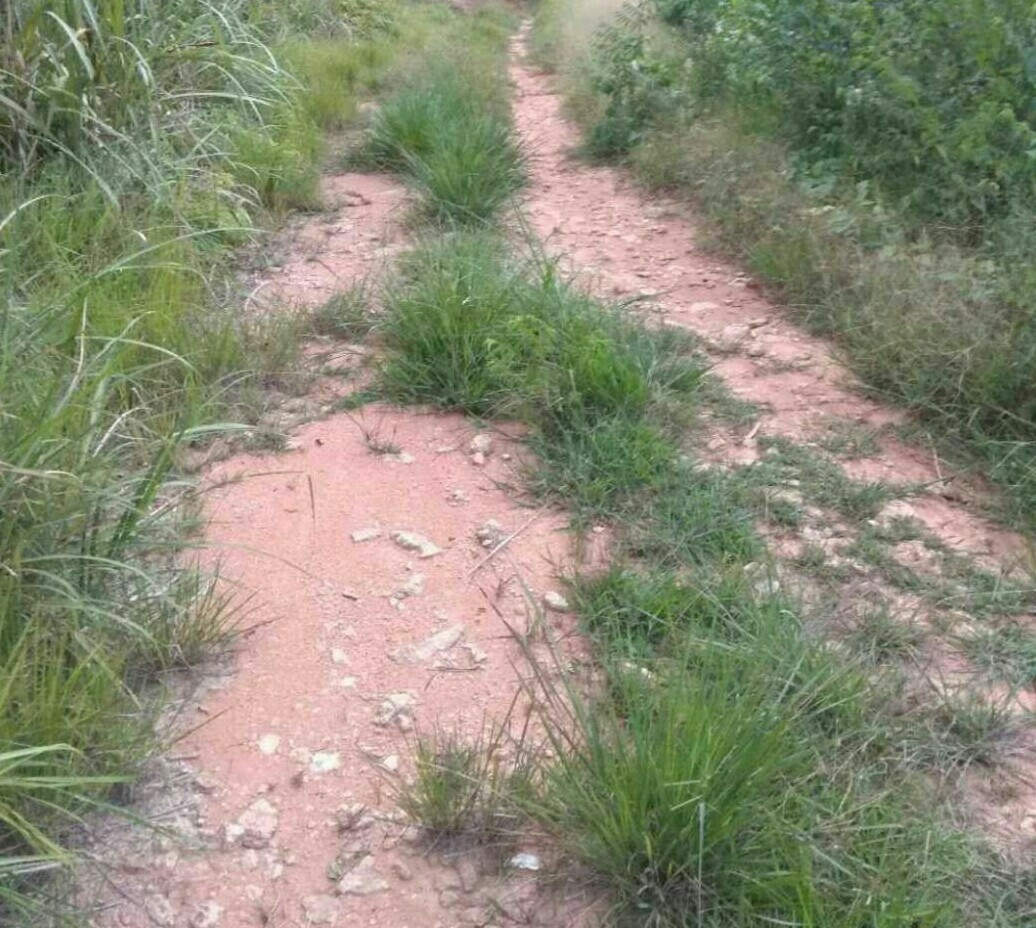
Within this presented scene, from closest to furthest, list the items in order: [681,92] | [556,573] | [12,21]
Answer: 1. [556,573]
2. [12,21]
3. [681,92]

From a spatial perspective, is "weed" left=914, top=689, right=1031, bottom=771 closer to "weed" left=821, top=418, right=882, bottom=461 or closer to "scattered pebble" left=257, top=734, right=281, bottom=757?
"weed" left=821, top=418, right=882, bottom=461

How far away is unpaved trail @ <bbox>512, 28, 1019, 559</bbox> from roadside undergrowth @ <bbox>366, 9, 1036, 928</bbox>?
0.51ft

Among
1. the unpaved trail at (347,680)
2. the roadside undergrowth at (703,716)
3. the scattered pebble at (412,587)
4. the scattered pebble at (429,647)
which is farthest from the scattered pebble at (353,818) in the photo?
the scattered pebble at (412,587)

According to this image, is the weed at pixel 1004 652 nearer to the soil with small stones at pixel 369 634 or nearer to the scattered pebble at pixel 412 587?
the soil with small stones at pixel 369 634

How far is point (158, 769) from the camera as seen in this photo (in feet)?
8.00

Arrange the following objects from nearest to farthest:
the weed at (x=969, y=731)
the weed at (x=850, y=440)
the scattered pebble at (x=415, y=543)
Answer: the weed at (x=969, y=731) → the scattered pebble at (x=415, y=543) → the weed at (x=850, y=440)

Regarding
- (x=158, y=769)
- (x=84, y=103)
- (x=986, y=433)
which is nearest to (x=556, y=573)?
(x=158, y=769)

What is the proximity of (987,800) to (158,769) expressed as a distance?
5.56ft

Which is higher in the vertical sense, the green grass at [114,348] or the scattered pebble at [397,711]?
the green grass at [114,348]

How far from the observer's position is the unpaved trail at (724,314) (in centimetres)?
357

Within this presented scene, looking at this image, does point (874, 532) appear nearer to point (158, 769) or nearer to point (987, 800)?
point (987, 800)

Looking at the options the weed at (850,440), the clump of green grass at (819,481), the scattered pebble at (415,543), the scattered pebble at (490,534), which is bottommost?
the scattered pebble at (415,543)

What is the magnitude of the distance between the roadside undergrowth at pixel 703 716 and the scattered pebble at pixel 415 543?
1.27ft

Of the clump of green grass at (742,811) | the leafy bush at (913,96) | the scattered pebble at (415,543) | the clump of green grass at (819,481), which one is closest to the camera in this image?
the clump of green grass at (742,811)
